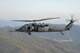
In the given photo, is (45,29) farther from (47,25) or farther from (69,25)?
(69,25)

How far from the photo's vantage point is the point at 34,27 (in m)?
72.1

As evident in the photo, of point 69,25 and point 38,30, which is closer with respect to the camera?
point 38,30

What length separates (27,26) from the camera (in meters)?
71.5

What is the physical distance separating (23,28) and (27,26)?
4.74 ft

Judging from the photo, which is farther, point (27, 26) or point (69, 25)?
point (69, 25)

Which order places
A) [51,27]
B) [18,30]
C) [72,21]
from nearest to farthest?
[18,30]
[51,27]
[72,21]

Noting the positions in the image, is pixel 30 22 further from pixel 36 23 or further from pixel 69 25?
pixel 69 25

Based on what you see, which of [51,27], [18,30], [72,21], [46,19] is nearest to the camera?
[46,19]

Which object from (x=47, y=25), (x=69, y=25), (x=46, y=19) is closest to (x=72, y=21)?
(x=69, y=25)

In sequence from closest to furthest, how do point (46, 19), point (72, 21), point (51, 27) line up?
1. point (46, 19)
2. point (51, 27)
3. point (72, 21)

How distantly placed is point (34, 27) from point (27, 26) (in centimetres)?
235

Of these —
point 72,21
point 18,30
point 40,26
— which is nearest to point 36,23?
point 40,26

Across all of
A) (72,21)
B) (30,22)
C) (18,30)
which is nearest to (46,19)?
(30,22)

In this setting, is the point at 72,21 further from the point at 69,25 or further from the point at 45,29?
the point at 45,29
